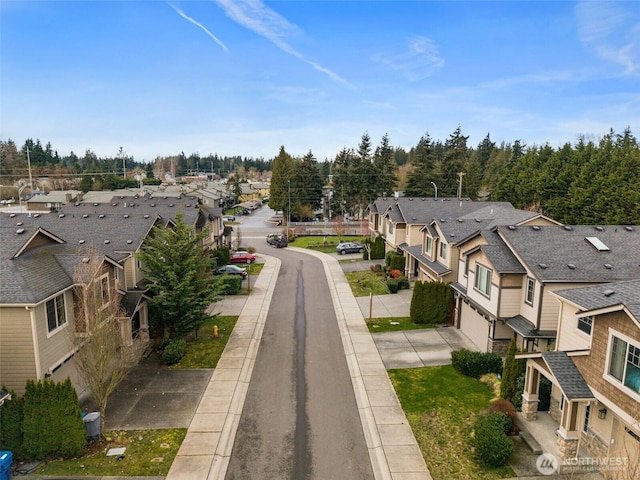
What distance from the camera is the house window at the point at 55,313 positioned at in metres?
15.0

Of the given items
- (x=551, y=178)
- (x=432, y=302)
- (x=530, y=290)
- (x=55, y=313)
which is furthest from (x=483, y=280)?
(x=551, y=178)

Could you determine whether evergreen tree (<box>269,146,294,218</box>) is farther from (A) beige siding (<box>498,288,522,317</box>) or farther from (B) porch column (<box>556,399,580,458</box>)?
(B) porch column (<box>556,399,580,458</box>)

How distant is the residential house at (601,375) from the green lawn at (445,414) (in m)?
2.33

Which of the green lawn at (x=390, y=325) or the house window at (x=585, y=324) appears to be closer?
the house window at (x=585, y=324)

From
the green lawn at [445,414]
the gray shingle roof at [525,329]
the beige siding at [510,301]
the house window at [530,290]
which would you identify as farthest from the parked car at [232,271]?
the house window at [530,290]

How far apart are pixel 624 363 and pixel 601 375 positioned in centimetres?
101

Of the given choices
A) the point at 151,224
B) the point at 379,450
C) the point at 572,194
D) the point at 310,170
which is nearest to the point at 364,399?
the point at 379,450

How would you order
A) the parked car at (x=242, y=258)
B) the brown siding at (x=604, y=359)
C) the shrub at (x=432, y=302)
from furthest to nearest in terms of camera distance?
the parked car at (x=242, y=258) → the shrub at (x=432, y=302) → the brown siding at (x=604, y=359)

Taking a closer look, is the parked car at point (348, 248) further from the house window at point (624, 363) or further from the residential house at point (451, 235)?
the house window at point (624, 363)

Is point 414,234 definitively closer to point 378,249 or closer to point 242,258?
point 378,249

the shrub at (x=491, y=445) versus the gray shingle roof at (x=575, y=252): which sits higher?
the gray shingle roof at (x=575, y=252)

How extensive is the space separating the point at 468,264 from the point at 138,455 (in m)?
17.9

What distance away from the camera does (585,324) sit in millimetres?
13984

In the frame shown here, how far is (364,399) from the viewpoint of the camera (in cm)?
1645
